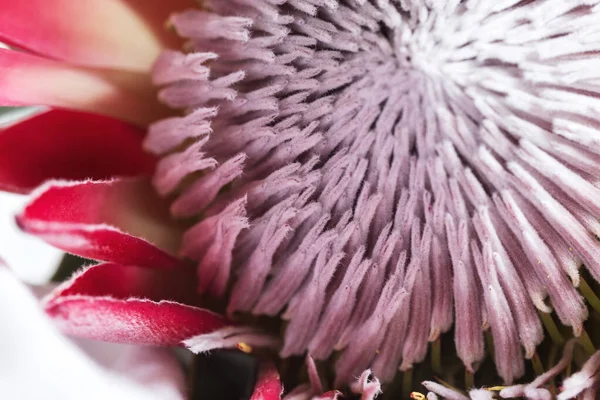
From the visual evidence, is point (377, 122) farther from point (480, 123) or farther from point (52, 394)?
point (52, 394)

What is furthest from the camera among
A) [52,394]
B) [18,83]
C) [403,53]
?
[403,53]

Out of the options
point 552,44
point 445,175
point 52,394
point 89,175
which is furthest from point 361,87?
point 52,394

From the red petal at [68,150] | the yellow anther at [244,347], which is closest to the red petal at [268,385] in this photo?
the yellow anther at [244,347]

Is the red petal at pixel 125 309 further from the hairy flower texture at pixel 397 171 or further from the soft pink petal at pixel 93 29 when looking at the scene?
the soft pink petal at pixel 93 29

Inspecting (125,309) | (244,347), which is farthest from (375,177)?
(125,309)

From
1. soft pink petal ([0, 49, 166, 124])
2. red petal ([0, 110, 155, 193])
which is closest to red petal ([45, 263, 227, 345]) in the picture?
red petal ([0, 110, 155, 193])

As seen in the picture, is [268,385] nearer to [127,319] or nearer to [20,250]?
[127,319]
